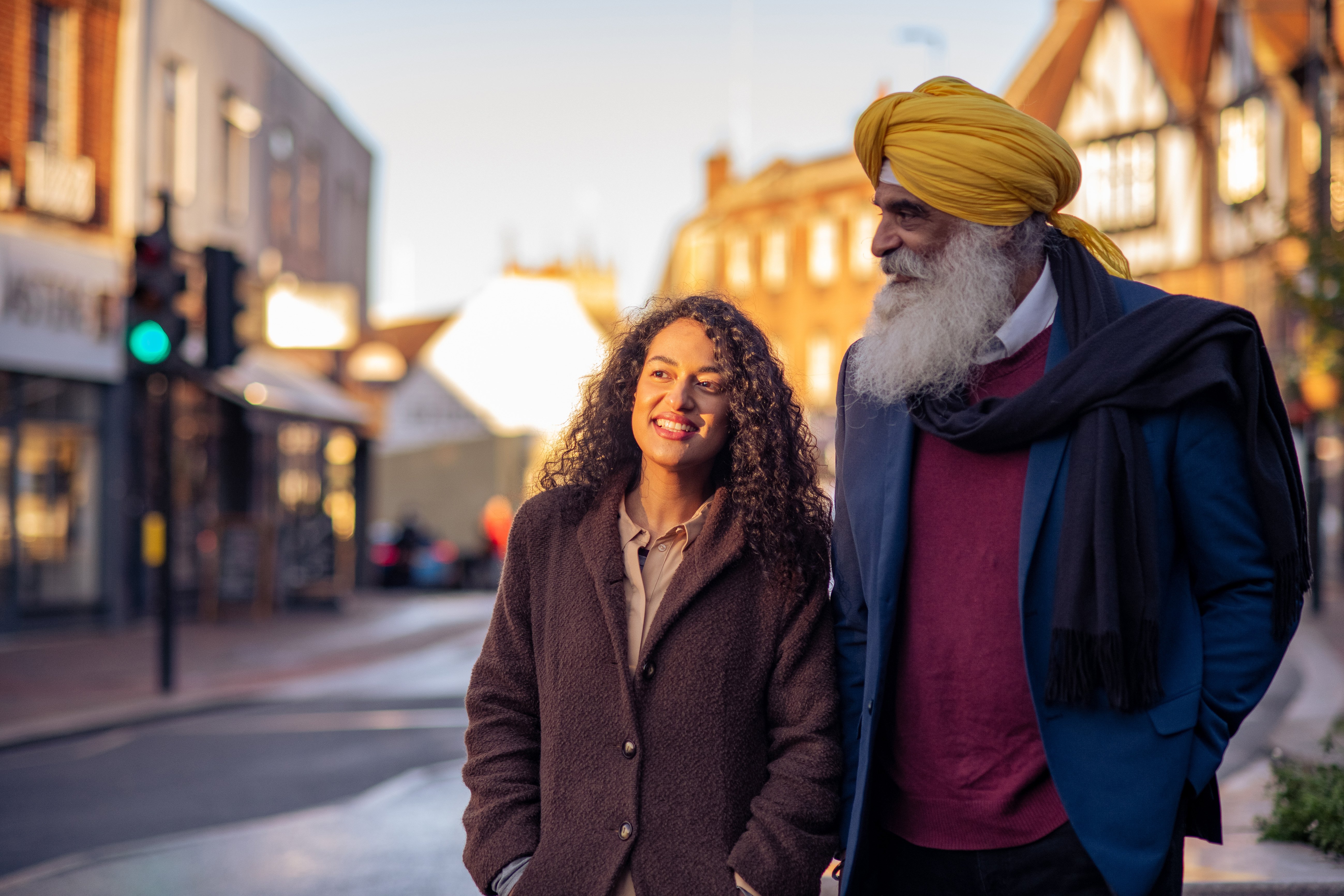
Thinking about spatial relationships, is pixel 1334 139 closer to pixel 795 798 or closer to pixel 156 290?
pixel 156 290

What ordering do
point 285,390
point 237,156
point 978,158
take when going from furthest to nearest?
point 237,156, point 285,390, point 978,158

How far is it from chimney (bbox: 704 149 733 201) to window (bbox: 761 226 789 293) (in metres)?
4.77

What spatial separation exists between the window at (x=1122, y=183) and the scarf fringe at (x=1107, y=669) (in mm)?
23806

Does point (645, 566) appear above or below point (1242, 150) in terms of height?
below

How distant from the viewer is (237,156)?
20.0 meters

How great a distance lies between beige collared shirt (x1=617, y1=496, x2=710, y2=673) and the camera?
2564 millimetres

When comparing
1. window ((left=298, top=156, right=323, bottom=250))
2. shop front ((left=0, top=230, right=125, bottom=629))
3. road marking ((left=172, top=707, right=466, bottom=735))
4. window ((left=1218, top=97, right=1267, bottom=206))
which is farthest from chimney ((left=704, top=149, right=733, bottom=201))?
road marking ((left=172, top=707, right=466, bottom=735))

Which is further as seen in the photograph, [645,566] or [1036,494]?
[645,566]

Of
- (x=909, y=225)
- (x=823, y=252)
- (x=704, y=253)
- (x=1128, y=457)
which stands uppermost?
(x=704, y=253)

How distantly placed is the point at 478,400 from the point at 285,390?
31516mm

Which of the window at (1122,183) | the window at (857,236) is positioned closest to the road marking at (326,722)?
the window at (1122,183)

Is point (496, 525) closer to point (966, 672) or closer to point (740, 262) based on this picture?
point (966, 672)

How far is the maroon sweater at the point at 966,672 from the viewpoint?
227 cm

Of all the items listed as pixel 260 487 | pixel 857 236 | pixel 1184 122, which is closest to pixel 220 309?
pixel 260 487
